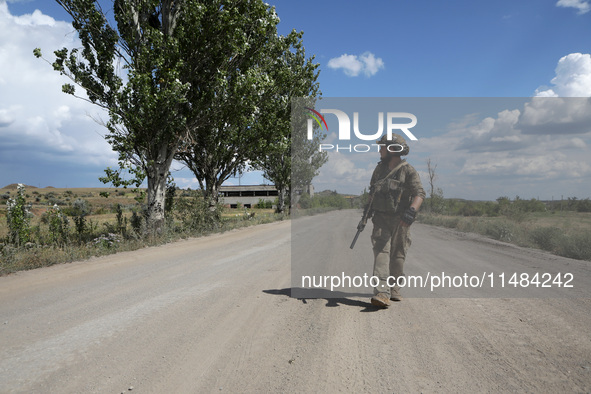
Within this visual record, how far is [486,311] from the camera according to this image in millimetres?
4445

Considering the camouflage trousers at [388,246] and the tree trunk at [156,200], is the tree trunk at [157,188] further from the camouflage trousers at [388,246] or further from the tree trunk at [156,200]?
the camouflage trousers at [388,246]

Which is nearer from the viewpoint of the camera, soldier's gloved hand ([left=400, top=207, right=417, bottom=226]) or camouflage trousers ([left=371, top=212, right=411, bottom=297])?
soldier's gloved hand ([left=400, top=207, right=417, bottom=226])

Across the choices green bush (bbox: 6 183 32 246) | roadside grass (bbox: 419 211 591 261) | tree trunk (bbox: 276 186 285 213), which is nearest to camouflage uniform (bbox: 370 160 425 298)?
roadside grass (bbox: 419 211 591 261)

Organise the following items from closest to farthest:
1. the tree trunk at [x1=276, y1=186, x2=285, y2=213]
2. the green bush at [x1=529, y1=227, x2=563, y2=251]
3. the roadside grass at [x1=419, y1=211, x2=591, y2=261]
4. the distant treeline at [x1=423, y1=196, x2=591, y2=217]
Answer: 1. the roadside grass at [x1=419, y1=211, x2=591, y2=261]
2. the green bush at [x1=529, y1=227, x2=563, y2=251]
3. the distant treeline at [x1=423, y1=196, x2=591, y2=217]
4. the tree trunk at [x1=276, y1=186, x2=285, y2=213]

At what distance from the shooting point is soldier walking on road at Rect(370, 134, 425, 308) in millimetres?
4543

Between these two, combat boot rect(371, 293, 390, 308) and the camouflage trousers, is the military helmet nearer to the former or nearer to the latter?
the camouflage trousers

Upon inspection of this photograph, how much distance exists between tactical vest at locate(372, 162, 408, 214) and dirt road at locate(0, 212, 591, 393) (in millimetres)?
1420

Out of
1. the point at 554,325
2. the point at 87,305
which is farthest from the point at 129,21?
the point at 554,325

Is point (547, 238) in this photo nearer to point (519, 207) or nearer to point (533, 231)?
point (533, 231)

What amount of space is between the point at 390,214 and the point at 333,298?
62.4 inches

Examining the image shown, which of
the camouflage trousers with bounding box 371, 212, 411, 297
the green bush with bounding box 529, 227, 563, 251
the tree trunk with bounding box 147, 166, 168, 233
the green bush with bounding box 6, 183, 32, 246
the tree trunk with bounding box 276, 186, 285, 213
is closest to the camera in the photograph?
the camouflage trousers with bounding box 371, 212, 411, 297


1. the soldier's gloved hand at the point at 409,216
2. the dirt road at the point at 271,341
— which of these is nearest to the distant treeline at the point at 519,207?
the dirt road at the point at 271,341

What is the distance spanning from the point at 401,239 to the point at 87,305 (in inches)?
182

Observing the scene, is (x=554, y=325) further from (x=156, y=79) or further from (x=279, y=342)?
(x=156, y=79)
